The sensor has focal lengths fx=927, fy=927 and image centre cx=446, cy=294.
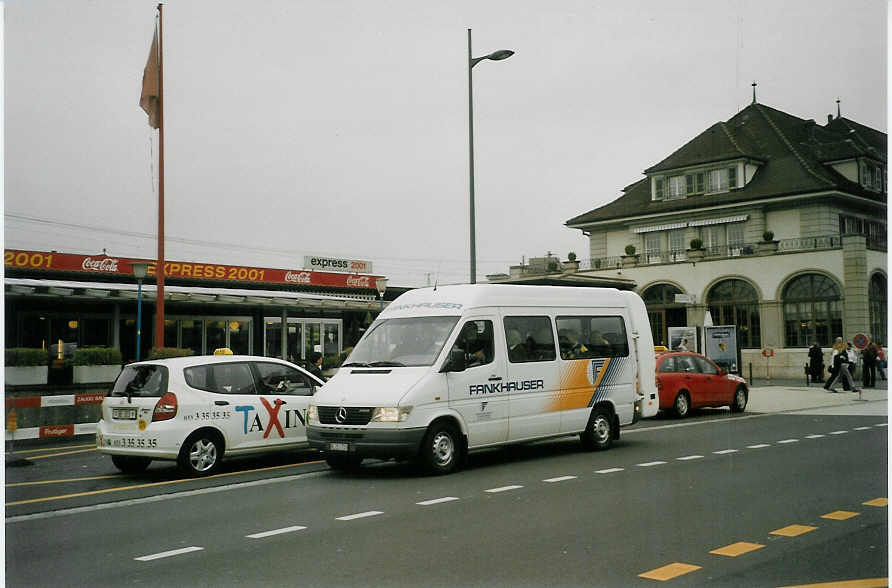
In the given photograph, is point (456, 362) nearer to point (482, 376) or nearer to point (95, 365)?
point (482, 376)

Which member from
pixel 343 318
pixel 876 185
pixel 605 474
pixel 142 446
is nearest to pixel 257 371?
pixel 142 446

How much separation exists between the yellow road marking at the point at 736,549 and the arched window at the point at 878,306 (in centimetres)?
203

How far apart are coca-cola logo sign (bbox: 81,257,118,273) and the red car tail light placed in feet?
13.4

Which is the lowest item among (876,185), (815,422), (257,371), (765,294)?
(815,422)

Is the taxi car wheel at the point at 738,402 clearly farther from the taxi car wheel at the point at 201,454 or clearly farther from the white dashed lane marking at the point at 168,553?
the white dashed lane marking at the point at 168,553

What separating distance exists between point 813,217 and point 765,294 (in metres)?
1.64

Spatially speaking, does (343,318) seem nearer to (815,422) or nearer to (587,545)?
(815,422)

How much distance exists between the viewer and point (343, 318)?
3544 cm

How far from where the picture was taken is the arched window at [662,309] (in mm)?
13992

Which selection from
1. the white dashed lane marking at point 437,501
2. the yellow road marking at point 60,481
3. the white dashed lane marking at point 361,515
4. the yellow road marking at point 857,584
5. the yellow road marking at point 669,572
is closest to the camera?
the yellow road marking at point 857,584

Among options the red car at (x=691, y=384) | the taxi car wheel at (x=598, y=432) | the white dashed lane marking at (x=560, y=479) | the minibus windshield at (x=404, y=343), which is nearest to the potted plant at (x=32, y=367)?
the minibus windshield at (x=404, y=343)

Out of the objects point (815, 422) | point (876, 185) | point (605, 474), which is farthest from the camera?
point (815, 422)

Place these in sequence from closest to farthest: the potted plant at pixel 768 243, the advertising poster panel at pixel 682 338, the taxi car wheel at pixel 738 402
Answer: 1. the potted plant at pixel 768 243
2. the advertising poster panel at pixel 682 338
3. the taxi car wheel at pixel 738 402

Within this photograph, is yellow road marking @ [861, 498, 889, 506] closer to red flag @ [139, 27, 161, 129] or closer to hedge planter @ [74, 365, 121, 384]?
red flag @ [139, 27, 161, 129]
